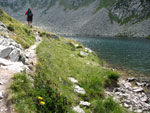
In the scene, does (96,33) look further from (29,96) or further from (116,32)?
(29,96)

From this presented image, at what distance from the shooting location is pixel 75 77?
12.1 m

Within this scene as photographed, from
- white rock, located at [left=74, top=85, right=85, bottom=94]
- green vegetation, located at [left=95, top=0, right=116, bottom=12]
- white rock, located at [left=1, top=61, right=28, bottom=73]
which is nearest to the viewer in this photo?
white rock, located at [left=1, top=61, right=28, bottom=73]

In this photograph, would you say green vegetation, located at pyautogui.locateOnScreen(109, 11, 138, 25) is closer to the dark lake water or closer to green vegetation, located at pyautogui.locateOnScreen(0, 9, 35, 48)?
the dark lake water

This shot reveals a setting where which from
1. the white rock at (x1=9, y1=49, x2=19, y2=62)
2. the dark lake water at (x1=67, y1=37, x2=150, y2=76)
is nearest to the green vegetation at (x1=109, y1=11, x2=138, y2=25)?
the dark lake water at (x1=67, y1=37, x2=150, y2=76)

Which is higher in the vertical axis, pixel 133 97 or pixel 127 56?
pixel 127 56

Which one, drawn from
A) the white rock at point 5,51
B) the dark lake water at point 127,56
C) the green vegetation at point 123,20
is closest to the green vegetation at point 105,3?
the green vegetation at point 123,20

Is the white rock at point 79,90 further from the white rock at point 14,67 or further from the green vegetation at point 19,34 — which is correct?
the green vegetation at point 19,34

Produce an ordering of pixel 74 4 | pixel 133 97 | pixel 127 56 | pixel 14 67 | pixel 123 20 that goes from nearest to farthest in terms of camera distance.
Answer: pixel 14 67 < pixel 133 97 < pixel 127 56 < pixel 123 20 < pixel 74 4

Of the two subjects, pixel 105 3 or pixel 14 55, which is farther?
pixel 105 3

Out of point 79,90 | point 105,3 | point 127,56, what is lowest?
point 127,56

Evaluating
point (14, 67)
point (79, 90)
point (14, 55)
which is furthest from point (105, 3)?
point (14, 67)

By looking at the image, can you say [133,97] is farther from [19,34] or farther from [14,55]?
[19,34]

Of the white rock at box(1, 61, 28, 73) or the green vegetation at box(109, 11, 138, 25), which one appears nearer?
the white rock at box(1, 61, 28, 73)

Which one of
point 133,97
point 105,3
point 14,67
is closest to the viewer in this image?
point 14,67
